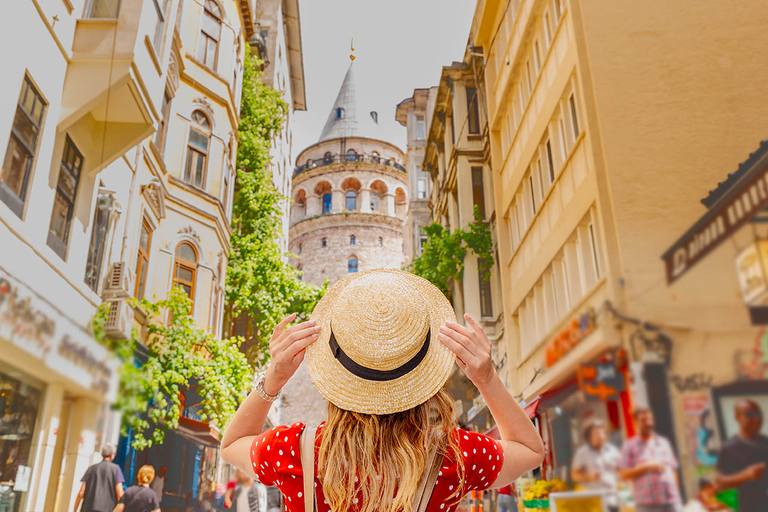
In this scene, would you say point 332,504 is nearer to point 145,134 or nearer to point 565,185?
point 145,134

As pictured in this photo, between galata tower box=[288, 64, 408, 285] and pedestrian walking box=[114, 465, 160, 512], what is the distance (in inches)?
419

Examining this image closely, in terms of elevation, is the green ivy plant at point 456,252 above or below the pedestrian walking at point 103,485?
above

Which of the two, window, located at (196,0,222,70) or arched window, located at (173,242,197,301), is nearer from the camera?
arched window, located at (173,242,197,301)

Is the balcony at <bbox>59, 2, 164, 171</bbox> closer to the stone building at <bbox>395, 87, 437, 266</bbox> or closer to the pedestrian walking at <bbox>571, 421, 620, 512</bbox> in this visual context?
the pedestrian walking at <bbox>571, 421, 620, 512</bbox>

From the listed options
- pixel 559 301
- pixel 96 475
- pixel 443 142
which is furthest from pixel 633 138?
pixel 443 142

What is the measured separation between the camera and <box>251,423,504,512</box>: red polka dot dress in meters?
0.88

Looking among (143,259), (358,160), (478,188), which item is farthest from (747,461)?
(358,160)

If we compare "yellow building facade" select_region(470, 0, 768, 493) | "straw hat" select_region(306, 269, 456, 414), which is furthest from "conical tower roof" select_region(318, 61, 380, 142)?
"straw hat" select_region(306, 269, 456, 414)

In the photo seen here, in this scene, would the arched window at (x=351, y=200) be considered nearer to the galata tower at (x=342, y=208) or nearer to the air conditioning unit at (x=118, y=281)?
the galata tower at (x=342, y=208)

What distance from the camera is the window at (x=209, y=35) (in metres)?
5.42

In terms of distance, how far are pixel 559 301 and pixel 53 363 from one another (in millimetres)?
4048

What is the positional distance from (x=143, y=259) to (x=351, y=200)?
15527 millimetres

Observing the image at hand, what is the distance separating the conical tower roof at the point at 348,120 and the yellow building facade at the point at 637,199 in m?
3.42

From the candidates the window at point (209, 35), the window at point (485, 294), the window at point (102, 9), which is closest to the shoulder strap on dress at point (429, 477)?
the window at point (102, 9)
